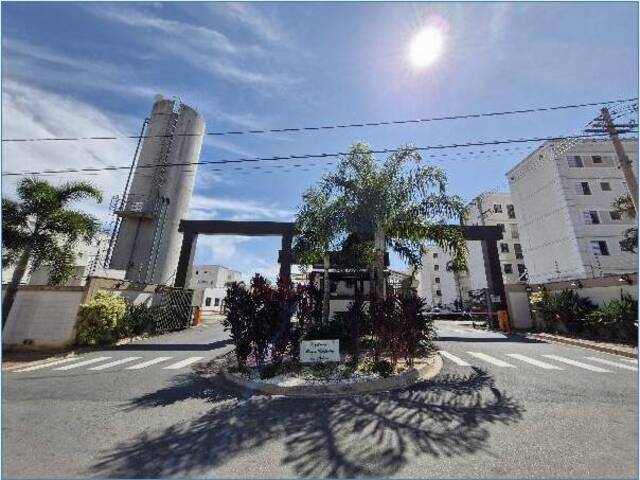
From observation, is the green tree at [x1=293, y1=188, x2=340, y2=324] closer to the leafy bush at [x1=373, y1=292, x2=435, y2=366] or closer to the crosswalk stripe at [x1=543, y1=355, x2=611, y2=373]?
the leafy bush at [x1=373, y1=292, x2=435, y2=366]

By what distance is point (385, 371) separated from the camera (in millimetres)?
8398

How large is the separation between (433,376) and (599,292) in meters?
14.2

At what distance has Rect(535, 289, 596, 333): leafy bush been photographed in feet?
56.3

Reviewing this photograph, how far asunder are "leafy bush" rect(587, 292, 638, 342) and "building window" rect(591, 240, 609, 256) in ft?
60.3

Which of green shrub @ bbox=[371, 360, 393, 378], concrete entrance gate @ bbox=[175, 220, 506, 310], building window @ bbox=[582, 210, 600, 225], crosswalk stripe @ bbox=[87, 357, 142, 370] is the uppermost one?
building window @ bbox=[582, 210, 600, 225]

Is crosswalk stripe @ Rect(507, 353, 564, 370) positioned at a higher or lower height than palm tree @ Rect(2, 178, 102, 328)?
lower

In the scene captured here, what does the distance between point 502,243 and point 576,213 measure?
16.2m

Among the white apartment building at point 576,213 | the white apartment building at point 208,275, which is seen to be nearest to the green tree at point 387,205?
the white apartment building at point 576,213

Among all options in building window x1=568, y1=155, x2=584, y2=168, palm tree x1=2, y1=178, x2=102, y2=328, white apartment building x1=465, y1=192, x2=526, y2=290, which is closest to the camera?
palm tree x1=2, y1=178, x2=102, y2=328

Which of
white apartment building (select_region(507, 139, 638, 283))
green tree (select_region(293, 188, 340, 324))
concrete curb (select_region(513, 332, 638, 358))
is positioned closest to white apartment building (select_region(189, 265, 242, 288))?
white apartment building (select_region(507, 139, 638, 283))

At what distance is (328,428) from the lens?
5.36 metres

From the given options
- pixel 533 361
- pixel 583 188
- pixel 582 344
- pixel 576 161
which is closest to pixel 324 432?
pixel 533 361

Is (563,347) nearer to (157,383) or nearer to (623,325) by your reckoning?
(623,325)

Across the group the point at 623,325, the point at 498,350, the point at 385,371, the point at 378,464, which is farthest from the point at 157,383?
the point at 623,325
